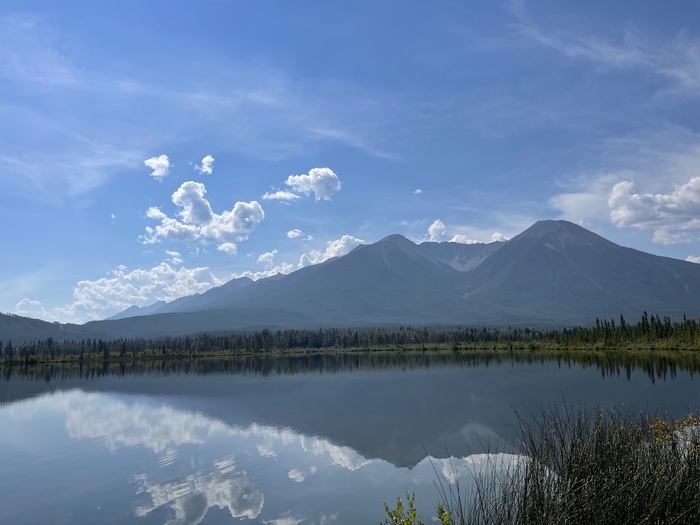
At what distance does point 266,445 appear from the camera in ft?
109

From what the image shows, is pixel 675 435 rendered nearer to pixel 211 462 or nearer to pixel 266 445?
pixel 211 462

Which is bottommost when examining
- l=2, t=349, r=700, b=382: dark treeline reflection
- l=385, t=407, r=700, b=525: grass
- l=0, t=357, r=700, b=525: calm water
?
l=2, t=349, r=700, b=382: dark treeline reflection

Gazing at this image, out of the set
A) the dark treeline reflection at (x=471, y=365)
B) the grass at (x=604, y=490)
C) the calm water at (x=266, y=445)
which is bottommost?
the dark treeline reflection at (x=471, y=365)

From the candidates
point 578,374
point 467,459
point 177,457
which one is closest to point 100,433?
point 177,457

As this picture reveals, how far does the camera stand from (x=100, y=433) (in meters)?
42.1

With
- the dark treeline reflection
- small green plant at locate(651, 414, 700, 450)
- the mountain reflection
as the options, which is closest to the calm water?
the mountain reflection

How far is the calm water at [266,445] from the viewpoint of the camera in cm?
2145

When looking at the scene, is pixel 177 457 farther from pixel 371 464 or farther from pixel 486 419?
pixel 486 419

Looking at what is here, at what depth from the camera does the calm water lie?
21453mm

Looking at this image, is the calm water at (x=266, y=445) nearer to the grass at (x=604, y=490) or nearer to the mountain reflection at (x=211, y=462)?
the mountain reflection at (x=211, y=462)

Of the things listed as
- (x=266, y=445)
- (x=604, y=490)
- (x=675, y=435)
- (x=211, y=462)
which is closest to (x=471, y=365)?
(x=266, y=445)

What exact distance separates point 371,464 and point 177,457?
1232cm

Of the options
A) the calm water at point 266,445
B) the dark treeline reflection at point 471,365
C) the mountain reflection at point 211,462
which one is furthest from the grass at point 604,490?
the dark treeline reflection at point 471,365

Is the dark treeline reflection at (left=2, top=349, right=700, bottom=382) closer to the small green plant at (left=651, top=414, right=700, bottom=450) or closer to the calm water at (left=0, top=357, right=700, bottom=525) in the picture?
the calm water at (left=0, top=357, right=700, bottom=525)
